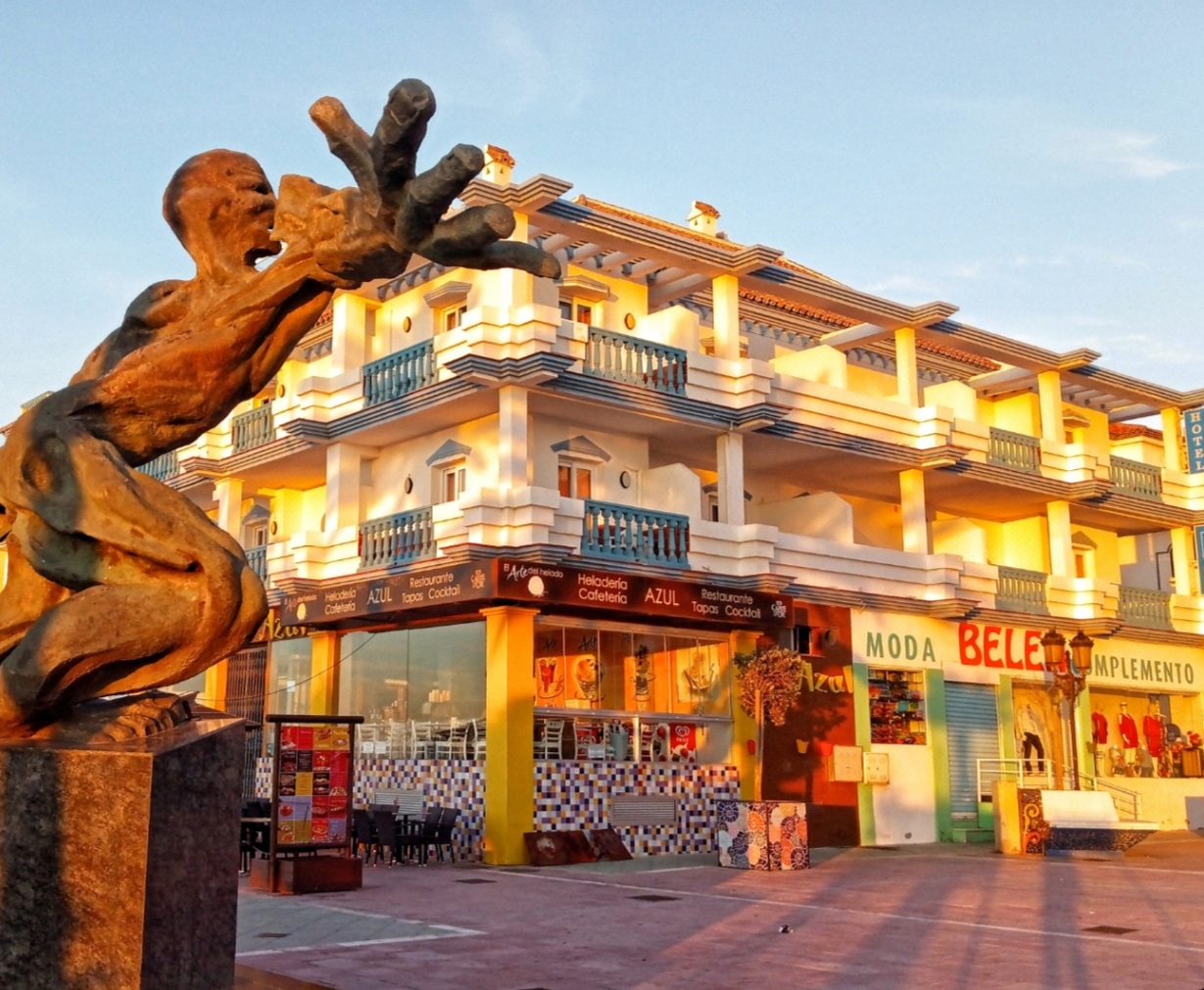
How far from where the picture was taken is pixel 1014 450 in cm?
2652

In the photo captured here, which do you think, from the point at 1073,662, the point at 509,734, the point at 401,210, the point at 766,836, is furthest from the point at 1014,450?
the point at 401,210

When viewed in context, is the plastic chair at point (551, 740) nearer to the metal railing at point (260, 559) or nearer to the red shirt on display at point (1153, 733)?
the metal railing at point (260, 559)

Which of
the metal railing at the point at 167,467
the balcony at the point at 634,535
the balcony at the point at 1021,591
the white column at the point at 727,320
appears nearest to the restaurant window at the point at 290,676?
the metal railing at the point at 167,467

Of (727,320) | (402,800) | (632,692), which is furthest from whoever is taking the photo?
(727,320)

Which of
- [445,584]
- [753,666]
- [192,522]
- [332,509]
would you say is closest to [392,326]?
[332,509]

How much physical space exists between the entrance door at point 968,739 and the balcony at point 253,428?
13.5m

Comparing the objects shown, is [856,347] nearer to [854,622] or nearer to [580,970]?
[854,622]

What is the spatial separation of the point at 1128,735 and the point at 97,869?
2834cm

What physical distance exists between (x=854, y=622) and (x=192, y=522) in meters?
19.7

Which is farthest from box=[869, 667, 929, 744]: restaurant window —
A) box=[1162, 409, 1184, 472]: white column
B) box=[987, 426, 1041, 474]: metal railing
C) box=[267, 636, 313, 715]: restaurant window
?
box=[1162, 409, 1184, 472]: white column

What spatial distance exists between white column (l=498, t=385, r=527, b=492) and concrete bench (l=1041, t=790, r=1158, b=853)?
389 inches

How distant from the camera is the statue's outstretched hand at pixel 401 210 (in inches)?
162

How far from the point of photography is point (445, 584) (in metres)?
18.9

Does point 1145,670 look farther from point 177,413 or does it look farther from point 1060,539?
point 177,413
